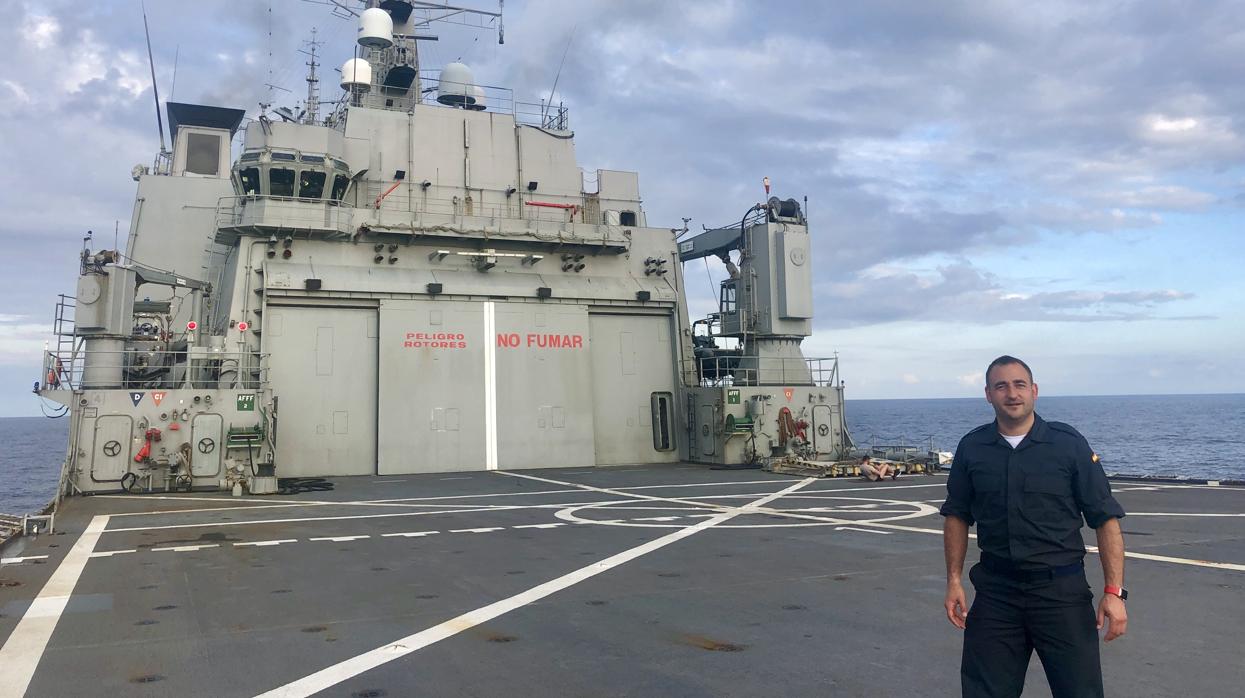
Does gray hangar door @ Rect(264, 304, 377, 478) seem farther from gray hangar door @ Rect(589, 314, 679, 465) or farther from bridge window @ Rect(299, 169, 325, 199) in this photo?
gray hangar door @ Rect(589, 314, 679, 465)

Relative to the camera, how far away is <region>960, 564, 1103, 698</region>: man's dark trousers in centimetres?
345

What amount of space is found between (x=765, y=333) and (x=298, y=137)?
1331 cm

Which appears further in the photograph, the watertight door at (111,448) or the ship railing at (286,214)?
the ship railing at (286,214)

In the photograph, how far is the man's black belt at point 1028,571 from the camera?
351 cm

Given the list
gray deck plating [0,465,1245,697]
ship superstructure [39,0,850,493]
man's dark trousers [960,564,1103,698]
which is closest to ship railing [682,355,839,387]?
ship superstructure [39,0,850,493]

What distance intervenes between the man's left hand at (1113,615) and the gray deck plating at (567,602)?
5.30 feet

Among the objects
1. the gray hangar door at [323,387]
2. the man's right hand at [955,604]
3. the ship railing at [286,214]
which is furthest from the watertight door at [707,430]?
the man's right hand at [955,604]

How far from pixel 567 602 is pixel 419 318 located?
48.4ft

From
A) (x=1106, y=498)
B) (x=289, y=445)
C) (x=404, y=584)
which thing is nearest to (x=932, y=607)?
→ (x=1106, y=498)

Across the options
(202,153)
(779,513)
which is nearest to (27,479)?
(202,153)

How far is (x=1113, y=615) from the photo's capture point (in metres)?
3.44

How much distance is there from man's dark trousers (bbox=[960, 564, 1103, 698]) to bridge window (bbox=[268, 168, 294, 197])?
1996cm

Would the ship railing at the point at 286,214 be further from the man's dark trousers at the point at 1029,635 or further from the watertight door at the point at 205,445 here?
the man's dark trousers at the point at 1029,635

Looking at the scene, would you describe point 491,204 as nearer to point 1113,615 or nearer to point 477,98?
point 477,98
